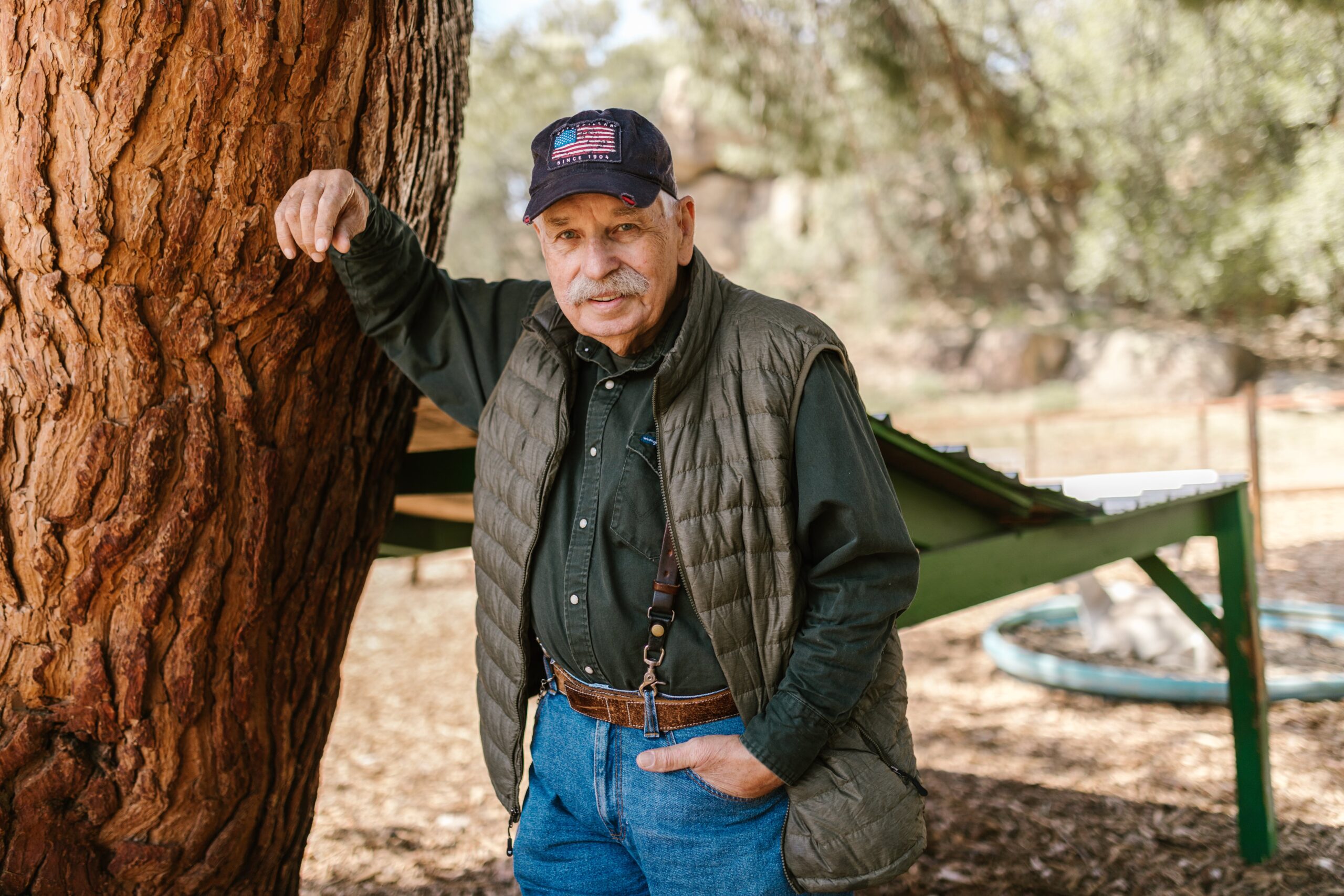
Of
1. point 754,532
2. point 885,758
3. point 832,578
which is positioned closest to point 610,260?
point 754,532

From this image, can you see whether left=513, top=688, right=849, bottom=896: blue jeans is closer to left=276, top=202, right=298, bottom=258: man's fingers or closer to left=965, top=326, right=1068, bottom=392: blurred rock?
left=276, top=202, right=298, bottom=258: man's fingers

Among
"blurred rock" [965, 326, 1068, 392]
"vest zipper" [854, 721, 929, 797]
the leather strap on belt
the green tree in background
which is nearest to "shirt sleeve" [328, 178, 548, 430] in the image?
the leather strap on belt

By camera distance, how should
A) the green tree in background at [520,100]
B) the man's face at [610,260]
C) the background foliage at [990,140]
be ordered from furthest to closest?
1. the green tree in background at [520,100]
2. the background foliage at [990,140]
3. the man's face at [610,260]

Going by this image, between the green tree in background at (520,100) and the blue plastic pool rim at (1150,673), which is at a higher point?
the green tree in background at (520,100)

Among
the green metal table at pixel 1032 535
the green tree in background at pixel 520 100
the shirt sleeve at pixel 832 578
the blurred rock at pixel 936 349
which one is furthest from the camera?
the blurred rock at pixel 936 349

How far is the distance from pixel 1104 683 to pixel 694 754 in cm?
377

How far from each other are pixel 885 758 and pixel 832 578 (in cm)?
37

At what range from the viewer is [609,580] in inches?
66.9

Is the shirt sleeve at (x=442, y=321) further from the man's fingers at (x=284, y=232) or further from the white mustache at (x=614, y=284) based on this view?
the white mustache at (x=614, y=284)

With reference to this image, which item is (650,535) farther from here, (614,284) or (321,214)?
(321,214)

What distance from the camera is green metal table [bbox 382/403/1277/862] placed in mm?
2430

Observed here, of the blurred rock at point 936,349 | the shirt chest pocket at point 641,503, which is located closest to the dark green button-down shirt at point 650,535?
the shirt chest pocket at point 641,503

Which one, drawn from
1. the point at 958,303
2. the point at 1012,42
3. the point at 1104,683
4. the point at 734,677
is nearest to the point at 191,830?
the point at 734,677

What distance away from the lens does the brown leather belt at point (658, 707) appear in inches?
67.1
